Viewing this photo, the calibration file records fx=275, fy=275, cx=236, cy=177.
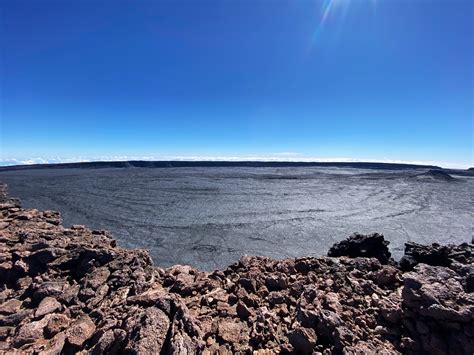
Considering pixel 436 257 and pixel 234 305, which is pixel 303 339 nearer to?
pixel 234 305

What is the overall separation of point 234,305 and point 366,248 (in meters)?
3.67

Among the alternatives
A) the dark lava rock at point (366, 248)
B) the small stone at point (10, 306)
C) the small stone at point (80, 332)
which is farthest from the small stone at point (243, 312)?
the dark lava rock at point (366, 248)

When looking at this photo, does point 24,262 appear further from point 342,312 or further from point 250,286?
point 342,312

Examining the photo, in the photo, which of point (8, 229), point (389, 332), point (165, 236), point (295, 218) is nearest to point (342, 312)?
point (389, 332)

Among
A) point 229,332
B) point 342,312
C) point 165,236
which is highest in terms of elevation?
point 342,312

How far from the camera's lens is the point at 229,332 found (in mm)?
3258

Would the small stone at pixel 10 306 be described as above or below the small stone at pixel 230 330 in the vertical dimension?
below

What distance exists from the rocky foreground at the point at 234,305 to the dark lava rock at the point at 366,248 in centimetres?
85

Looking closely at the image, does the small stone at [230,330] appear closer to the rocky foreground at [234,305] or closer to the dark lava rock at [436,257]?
the rocky foreground at [234,305]

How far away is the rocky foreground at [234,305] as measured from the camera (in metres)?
2.97

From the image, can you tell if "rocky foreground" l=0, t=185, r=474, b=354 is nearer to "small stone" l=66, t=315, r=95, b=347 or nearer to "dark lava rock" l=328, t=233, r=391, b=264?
"small stone" l=66, t=315, r=95, b=347

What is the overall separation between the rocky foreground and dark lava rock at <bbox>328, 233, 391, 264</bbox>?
2.79 feet

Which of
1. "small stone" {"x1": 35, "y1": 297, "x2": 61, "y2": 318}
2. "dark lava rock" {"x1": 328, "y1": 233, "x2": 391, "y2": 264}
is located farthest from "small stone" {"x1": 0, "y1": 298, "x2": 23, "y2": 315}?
"dark lava rock" {"x1": 328, "y1": 233, "x2": 391, "y2": 264}

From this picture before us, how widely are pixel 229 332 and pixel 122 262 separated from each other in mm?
2714
